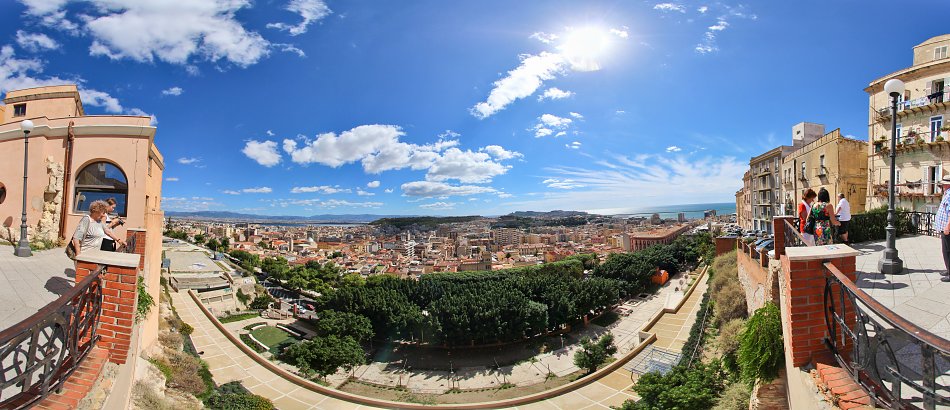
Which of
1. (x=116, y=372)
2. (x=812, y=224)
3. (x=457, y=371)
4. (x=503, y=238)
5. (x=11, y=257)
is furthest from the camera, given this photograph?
(x=503, y=238)

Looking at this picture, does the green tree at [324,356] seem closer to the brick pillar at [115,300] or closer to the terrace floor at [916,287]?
the brick pillar at [115,300]

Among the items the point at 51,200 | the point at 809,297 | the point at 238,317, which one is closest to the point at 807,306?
the point at 809,297

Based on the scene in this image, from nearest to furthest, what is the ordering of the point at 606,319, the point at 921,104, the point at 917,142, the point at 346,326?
the point at 917,142 → the point at 921,104 → the point at 346,326 → the point at 606,319

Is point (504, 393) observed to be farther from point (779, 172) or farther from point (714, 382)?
point (779, 172)

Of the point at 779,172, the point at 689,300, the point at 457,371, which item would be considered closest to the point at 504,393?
the point at 457,371

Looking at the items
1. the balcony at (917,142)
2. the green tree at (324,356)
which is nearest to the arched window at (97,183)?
the green tree at (324,356)

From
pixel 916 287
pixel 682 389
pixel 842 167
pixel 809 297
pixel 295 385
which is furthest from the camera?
pixel 842 167

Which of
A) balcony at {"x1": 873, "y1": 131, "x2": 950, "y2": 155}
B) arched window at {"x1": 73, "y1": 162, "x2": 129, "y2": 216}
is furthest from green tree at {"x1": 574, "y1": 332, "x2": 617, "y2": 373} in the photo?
arched window at {"x1": 73, "y1": 162, "x2": 129, "y2": 216}

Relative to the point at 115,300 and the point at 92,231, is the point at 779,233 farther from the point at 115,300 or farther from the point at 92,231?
the point at 92,231
